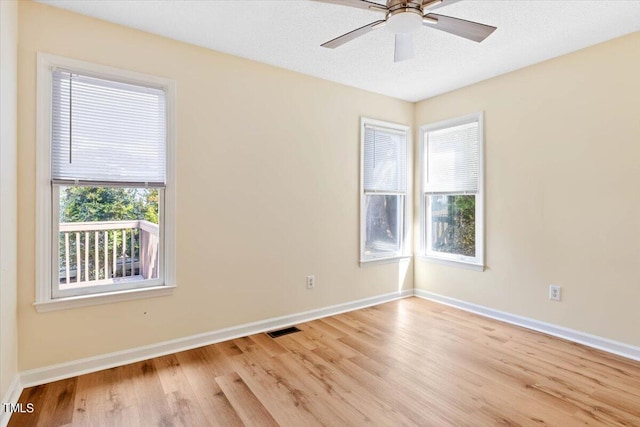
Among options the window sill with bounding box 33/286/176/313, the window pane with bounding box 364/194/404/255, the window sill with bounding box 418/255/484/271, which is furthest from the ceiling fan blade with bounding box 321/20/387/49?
the window sill with bounding box 418/255/484/271

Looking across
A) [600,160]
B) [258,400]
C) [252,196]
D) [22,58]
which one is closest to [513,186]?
[600,160]

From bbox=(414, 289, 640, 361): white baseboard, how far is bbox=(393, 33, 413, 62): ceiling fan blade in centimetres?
278

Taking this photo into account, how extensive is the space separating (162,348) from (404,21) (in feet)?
9.52

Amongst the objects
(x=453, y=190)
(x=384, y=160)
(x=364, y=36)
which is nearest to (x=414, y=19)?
(x=364, y=36)

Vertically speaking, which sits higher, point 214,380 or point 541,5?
point 541,5

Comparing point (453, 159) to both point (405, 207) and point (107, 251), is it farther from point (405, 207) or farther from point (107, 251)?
point (107, 251)

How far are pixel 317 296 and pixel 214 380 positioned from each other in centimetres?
148

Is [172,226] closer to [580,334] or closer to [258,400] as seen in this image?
[258,400]

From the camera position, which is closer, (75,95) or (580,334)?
(75,95)

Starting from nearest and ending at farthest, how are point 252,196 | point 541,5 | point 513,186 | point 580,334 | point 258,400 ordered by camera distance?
1. point 258,400
2. point 541,5
3. point 580,334
4. point 252,196
5. point 513,186

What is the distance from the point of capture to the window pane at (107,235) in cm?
239

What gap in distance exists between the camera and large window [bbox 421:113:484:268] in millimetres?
3689

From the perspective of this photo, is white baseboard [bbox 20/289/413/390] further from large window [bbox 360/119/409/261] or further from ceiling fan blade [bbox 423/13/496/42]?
ceiling fan blade [bbox 423/13/496/42]

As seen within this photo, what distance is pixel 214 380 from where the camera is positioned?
2.29 meters
